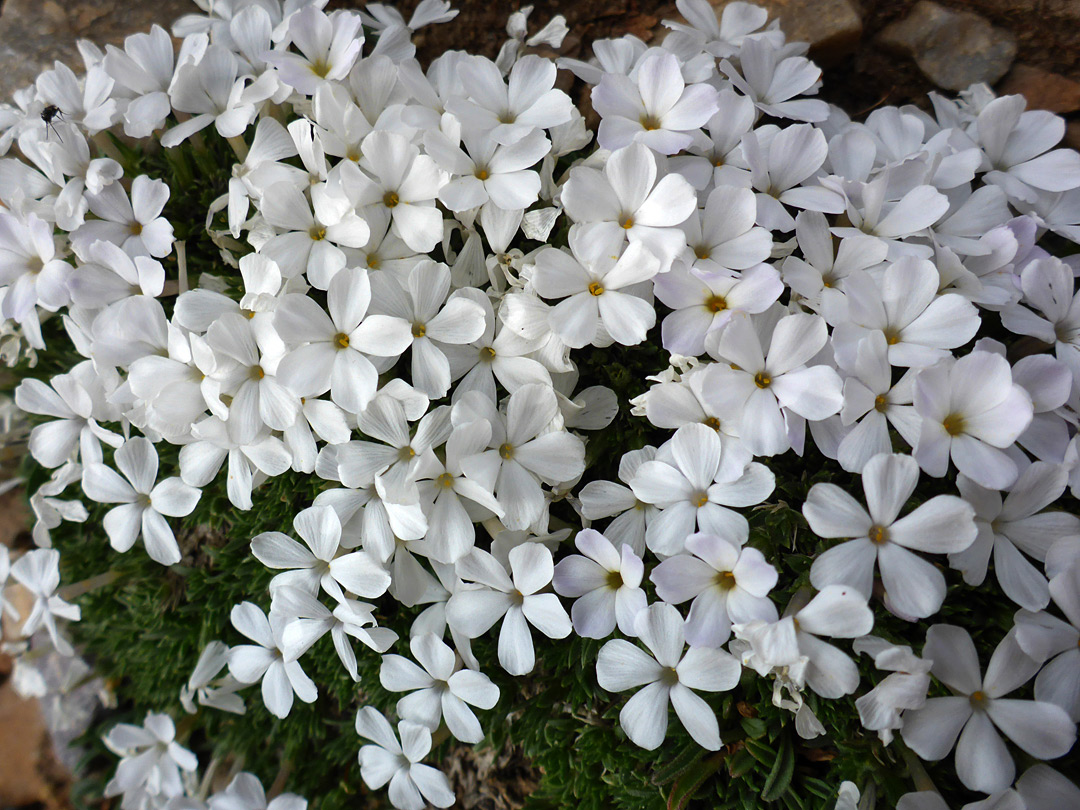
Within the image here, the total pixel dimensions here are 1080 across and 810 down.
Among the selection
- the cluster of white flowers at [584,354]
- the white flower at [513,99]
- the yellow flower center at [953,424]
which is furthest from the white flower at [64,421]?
the yellow flower center at [953,424]

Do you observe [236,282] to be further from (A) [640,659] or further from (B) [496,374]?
(A) [640,659]

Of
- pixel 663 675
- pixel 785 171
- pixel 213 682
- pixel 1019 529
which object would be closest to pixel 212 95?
pixel 785 171

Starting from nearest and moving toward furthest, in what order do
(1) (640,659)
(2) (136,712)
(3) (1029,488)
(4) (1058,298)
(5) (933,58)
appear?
(3) (1029,488)
(1) (640,659)
(4) (1058,298)
(5) (933,58)
(2) (136,712)

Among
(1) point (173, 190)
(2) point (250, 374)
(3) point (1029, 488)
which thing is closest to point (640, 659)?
(3) point (1029, 488)

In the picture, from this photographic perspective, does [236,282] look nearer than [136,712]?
Yes

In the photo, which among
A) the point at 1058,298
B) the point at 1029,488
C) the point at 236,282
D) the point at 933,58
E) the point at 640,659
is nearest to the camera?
the point at 1029,488

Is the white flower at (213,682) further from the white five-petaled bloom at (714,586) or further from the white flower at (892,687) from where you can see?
the white flower at (892,687)

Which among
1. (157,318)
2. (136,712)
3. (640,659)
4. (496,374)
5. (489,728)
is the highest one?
(157,318)
